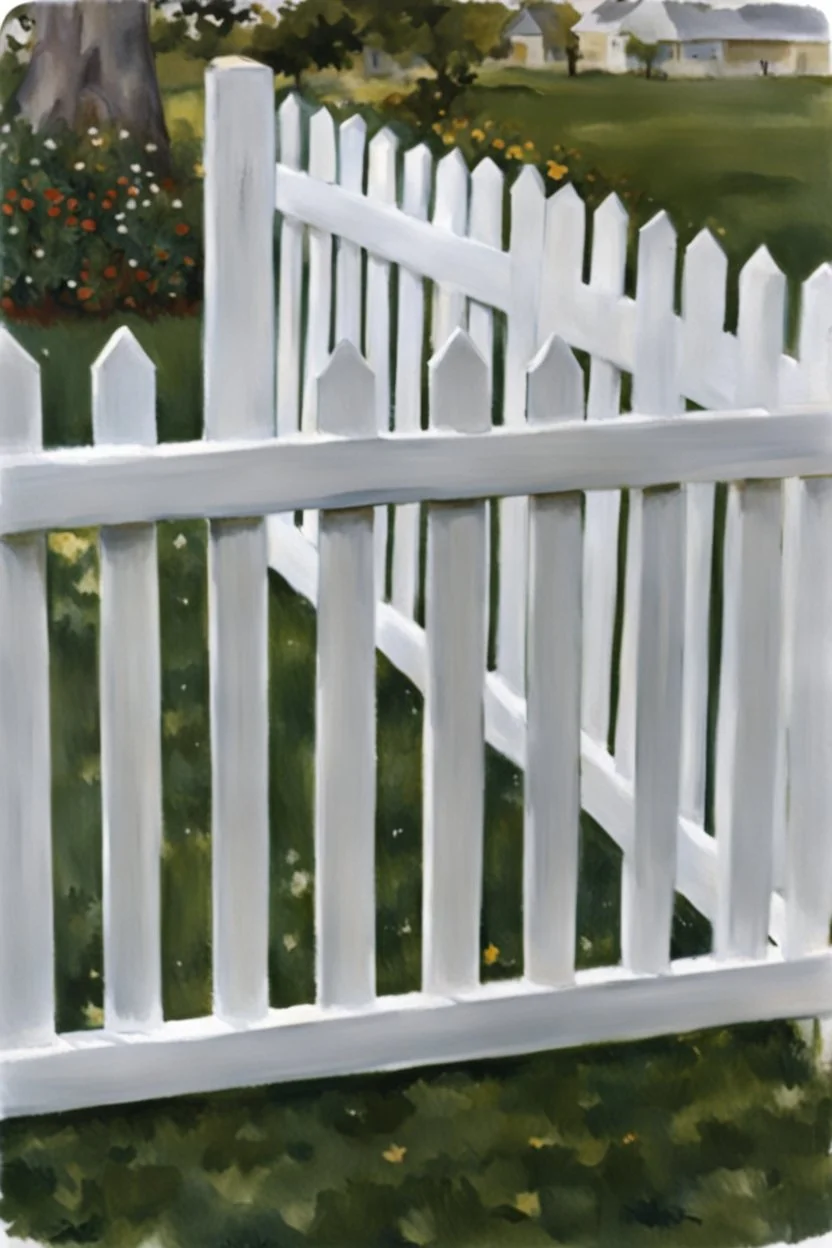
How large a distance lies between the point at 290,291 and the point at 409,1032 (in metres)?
3.22

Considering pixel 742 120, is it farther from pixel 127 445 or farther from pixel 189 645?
pixel 127 445

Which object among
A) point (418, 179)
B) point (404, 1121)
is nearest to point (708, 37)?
point (418, 179)

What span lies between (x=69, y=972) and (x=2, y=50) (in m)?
3.96

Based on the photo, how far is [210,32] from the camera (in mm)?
3900

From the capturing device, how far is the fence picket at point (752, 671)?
126 inches

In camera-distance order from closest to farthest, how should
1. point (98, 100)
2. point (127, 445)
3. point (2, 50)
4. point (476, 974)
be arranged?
1. point (127, 445)
2. point (476, 974)
3. point (2, 50)
4. point (98, 100)

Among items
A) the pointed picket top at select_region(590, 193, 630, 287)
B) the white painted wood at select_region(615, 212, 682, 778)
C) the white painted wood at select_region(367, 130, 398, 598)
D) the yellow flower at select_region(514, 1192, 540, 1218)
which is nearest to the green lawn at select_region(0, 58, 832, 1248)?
the yellow flower at select_region(514, 1192, 540, 1218)

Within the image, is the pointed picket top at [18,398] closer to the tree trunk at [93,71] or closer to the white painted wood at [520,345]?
the white painted wood at [520,345]

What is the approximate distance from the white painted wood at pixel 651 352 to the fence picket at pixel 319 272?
210 centimetres

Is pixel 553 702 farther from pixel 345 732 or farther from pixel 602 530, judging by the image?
pixel 602 530

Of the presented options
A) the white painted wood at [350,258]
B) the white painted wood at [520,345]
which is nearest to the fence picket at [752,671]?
the white painted wood at [520,345]

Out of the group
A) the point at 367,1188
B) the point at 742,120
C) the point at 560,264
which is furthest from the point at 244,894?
the point at 742,120

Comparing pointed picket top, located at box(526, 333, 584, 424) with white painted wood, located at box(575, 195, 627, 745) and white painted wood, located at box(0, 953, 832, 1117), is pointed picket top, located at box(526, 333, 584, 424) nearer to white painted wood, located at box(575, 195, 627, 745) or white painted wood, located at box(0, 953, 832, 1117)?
white painted wood, located at box(575, 195, 627, 745)

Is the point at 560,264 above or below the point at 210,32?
below
